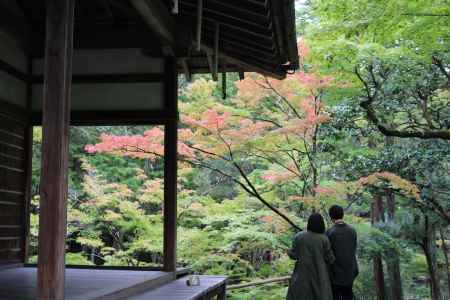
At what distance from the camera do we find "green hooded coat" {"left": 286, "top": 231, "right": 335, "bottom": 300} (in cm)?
390

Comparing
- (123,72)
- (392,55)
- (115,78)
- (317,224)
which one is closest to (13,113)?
(115,78)

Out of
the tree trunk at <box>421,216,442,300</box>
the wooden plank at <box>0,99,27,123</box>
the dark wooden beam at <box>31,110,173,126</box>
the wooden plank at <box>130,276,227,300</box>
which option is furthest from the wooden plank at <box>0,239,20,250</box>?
the tree trunk at <box>421,216,442,300</box>

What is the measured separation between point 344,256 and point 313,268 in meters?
0.29

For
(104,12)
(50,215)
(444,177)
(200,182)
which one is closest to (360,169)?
(444,177)

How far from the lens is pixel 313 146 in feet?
27.9

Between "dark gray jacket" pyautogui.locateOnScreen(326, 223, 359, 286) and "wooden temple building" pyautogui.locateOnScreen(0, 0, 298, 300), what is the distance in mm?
1253

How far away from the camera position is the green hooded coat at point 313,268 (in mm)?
3904

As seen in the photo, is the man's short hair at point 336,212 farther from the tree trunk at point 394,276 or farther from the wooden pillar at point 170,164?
the tree trunk at point 394,276

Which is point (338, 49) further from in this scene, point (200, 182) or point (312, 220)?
point (200, 182)

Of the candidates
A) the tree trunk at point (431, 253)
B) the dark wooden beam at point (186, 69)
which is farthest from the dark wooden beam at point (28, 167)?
the tree trunk at point (431, 253)

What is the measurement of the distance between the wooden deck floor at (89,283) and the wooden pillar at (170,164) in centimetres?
27

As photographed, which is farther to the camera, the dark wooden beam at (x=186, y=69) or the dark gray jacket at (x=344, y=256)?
the dark wooden beam at (x=186, y=69)

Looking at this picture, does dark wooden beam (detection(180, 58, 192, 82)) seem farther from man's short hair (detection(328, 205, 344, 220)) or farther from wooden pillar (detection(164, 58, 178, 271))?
man's short hair (detection(328, 205, 344, 220))

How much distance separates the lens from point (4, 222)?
532 cm
